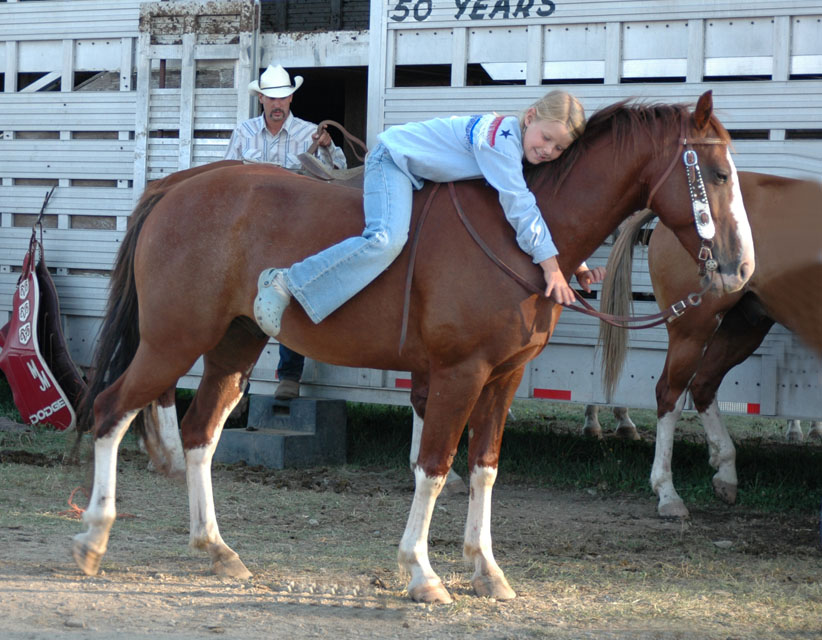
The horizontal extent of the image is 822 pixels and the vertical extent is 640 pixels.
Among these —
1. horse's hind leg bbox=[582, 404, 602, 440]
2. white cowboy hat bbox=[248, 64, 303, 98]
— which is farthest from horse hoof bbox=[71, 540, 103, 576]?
horse's hind leg bbox=[582, 404, 602, 440]

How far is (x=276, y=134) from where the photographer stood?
6.70 meters

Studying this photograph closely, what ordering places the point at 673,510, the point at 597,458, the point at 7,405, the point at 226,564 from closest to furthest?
the point at 226,564, the point at 673,510, the point at 597,458, the point at 7,405

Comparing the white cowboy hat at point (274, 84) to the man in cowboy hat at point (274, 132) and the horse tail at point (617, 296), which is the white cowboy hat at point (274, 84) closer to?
the man in cowboy hat at point (274, 132)

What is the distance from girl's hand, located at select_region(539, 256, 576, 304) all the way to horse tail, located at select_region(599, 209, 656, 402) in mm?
2189

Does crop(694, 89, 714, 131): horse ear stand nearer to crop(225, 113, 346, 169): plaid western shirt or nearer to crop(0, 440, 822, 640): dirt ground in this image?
crop(0, 440, 822, 640): dirt ground

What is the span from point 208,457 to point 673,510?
2.79 metres

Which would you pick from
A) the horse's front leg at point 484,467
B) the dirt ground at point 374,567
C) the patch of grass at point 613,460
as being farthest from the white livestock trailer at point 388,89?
the horse's front leg at point 484,467

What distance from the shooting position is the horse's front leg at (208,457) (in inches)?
162

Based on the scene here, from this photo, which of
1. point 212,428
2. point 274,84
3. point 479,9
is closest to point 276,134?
point 274,84

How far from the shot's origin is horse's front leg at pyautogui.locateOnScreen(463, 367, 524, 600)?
12.9ft

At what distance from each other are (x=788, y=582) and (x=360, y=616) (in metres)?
1.95

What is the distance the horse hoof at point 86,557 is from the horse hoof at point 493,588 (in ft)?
5.04

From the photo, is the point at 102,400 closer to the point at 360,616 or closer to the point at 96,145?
the point at 360,616

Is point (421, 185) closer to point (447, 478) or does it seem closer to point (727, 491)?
point (447, 478)
